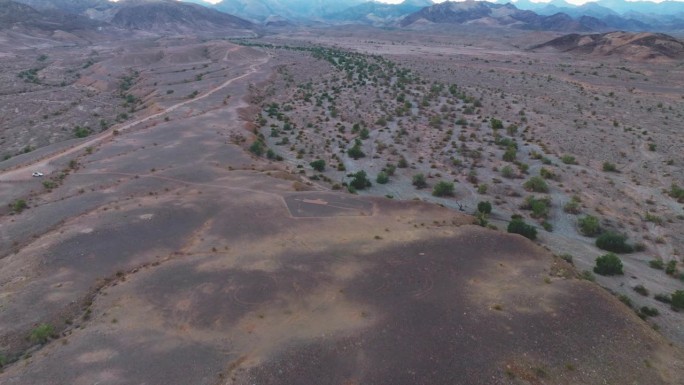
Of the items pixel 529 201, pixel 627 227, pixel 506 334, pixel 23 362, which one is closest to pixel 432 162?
pixel 529 201

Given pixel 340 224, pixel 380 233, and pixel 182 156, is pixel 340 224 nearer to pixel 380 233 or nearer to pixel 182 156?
pixel 380 233

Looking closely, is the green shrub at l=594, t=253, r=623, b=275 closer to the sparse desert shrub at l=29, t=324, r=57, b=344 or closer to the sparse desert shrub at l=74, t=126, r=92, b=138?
the sparse desert shrub at l=29, t=324, r=57, b=344

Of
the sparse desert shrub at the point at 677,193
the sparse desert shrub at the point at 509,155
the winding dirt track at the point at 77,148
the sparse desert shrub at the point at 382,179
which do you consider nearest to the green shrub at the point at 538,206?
the sparse desert shrub at the point at 509,155

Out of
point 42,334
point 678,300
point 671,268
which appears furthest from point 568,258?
point 42,334

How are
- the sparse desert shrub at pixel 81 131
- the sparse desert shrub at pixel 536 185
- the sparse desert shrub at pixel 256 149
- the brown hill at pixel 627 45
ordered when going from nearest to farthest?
the sparse desert shrub at pixel 536 185 < the sparse desert shrub at pixel 256 149 < the sparse desert shrub at pixel 81 131 < the brown hill at pixel 627 45

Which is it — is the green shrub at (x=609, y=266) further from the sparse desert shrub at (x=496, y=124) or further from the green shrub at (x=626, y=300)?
the sparse desert shrub at (x=496, y=124)

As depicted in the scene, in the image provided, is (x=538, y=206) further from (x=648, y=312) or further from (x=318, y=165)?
(x=318, y=165)

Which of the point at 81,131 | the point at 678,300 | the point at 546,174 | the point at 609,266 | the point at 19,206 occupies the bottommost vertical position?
the point at 81,131
